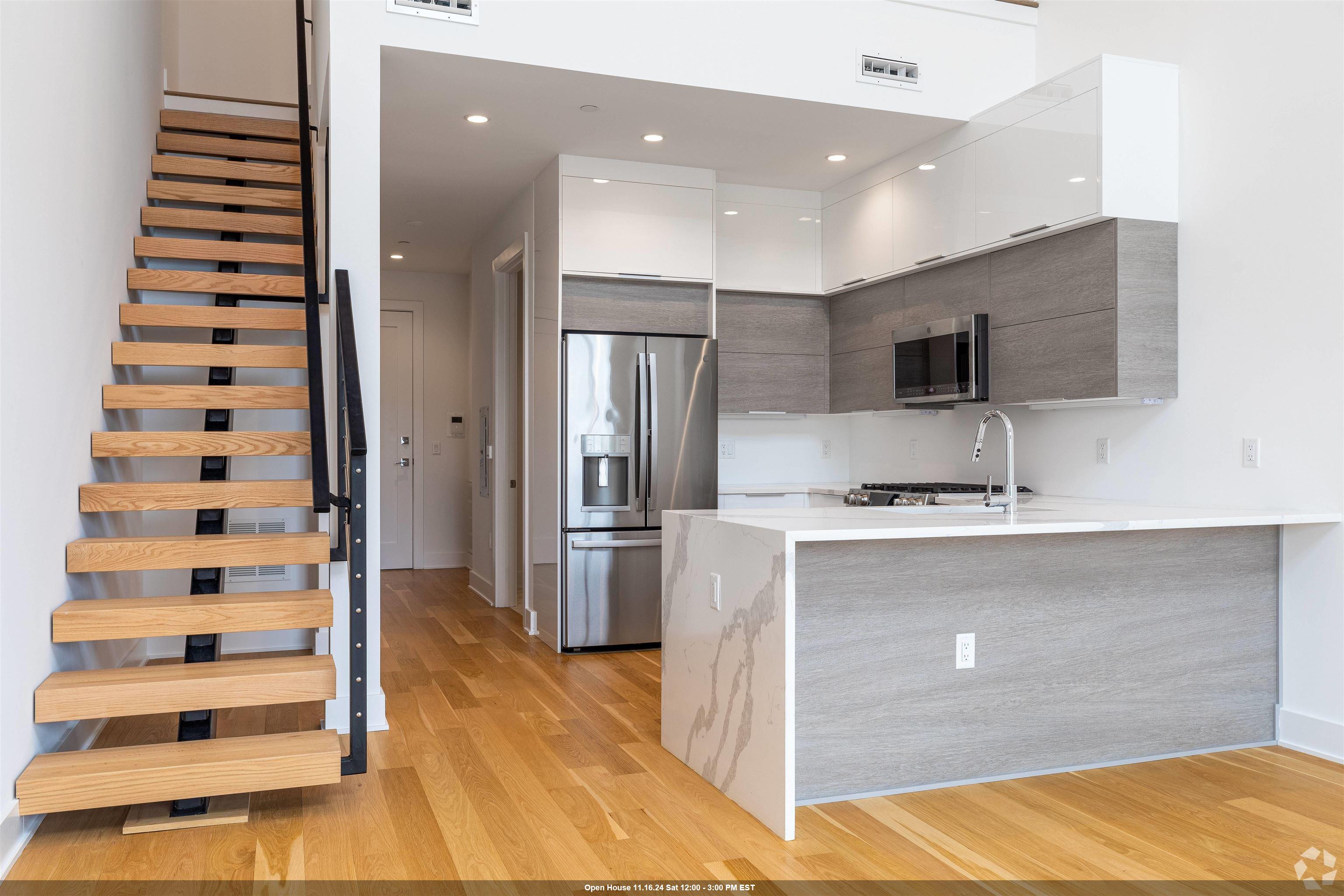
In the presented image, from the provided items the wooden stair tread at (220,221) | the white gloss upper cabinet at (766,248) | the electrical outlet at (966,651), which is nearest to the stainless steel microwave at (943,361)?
the white gloss upper cabinet at (766,248)

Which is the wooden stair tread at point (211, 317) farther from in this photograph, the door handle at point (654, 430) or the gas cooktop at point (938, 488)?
the gas cooktop at point (938, 488)

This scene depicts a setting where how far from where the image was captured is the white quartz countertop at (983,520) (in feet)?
8.76

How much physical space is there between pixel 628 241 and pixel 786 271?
1.08 m

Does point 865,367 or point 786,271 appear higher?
point 786,271

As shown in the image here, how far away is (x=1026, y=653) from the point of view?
10.1 feet

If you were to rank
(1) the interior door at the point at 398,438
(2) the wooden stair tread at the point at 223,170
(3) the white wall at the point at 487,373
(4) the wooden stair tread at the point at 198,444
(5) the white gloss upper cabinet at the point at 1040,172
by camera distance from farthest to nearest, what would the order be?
(1) the interior door at the point at 398,438, (3) the white wall at the point at 487,373, (2) the wooden stair tread at the point at 223,170, (5) the white gloss upper cabinet at the point at 1040,172, (4) the wooden stair tread at the point at 198,444

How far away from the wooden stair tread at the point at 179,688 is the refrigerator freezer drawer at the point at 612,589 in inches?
84.4

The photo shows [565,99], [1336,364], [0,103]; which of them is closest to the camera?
[0,103]

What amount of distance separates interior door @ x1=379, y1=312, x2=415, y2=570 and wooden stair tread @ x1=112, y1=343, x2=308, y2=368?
4305mm

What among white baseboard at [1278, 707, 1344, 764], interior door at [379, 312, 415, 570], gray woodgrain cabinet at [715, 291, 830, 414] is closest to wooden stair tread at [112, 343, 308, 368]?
gray woodgrain cabinet at [715, 291, 830, 414]

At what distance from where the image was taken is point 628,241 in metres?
5.07

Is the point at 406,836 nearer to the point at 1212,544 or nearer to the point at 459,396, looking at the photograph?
the point at 1212,544

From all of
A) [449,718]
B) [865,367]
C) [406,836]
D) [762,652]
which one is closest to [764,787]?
[762,652]

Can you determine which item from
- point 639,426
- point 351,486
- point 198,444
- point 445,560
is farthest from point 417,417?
point 351,486
